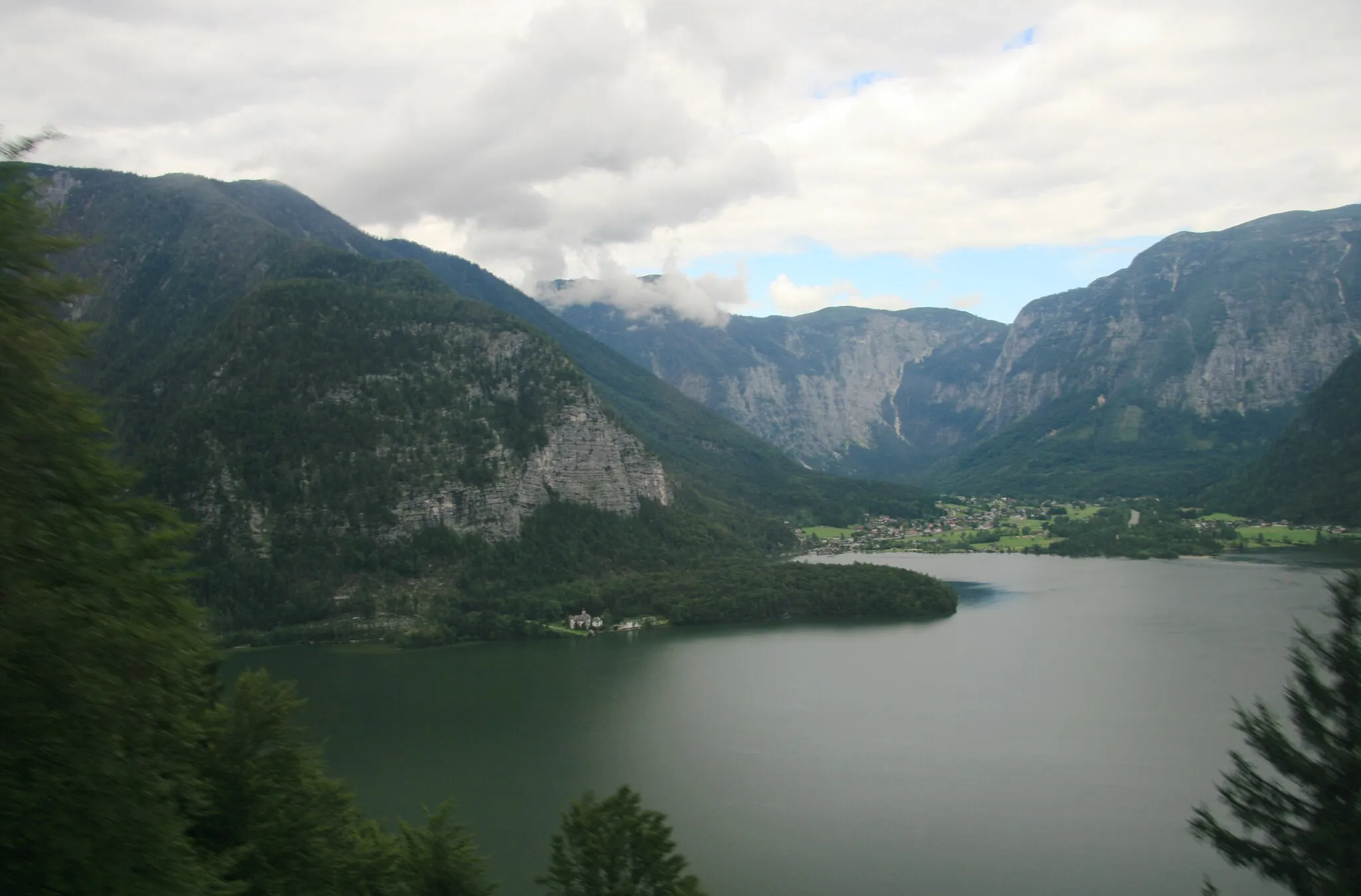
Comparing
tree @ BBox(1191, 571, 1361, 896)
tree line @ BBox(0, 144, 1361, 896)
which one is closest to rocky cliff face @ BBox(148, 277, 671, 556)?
tree line @ BBox(0, 144, 1361, 896)

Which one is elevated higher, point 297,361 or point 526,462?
point 297,361

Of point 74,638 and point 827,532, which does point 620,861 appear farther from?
point 827,532

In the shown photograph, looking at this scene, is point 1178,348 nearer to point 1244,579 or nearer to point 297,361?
point 1244,579

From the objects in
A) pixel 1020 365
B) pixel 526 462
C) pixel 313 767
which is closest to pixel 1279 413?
pixel 1020 365

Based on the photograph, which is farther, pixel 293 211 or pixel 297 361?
pixel 293 211

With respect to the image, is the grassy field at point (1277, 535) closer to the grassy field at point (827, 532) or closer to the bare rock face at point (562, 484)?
the grassy field at point (827, 532)

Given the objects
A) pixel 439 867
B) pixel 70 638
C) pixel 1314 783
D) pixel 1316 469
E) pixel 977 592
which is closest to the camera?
pixel 70 638

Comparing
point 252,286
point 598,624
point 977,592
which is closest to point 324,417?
point 252,286
